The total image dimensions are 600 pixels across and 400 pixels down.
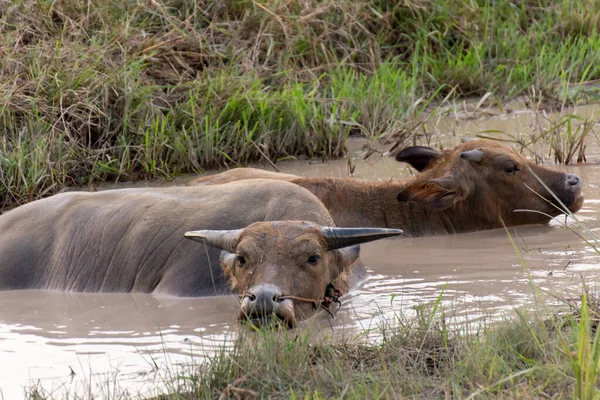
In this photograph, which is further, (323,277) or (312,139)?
(312,139)

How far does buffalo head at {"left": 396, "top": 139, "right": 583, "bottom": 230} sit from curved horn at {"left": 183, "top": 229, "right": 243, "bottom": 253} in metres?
2.59

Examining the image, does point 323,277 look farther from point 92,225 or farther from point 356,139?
point 356,139

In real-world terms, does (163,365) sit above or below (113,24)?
below

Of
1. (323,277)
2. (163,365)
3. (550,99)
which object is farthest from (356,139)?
(163,365)

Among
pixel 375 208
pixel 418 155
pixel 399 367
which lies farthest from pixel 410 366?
pixel 418 155

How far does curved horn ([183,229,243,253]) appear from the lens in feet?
19.3

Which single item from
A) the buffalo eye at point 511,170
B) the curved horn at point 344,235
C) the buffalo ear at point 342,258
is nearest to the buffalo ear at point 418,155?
the buffalo eye at point 511,170

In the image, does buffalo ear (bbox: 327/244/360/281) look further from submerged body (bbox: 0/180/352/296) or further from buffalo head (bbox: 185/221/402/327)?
submerged body (bbox: 0/180/352/296)

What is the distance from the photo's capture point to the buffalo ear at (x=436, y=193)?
827 cm

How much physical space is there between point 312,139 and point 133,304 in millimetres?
4074

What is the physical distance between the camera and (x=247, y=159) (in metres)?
9.89

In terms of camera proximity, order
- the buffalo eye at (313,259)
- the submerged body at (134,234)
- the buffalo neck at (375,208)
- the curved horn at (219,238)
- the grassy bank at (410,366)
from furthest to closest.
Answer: the buffalo neck at (375,208)
the submerged body at (134,234)
the curved horn at (219,238)
the buffalo eye at (313,259)
the grassy bank at (410,366)

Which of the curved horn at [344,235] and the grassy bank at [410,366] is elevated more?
the curved horn at [344,235]

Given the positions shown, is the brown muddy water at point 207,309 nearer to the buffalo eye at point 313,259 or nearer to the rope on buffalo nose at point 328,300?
the rope on buffalo nose at point 328,300
